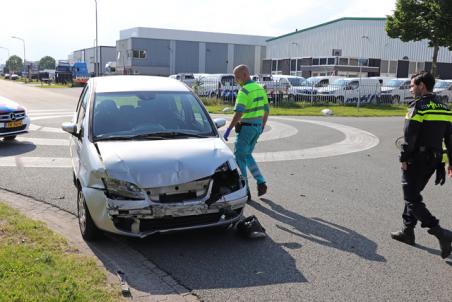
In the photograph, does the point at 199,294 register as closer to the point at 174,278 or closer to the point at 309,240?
the point at 174,278

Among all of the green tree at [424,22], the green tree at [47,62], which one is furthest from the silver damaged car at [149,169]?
the green tree at [47,62]

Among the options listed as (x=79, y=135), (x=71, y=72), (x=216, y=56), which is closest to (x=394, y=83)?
(x=79, y=135)

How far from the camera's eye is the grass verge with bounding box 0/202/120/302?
140 inches

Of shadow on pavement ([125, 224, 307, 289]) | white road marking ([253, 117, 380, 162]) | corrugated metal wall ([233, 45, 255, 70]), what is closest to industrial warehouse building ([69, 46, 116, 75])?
corrugated metal wall ([233, 45, 255, 70])

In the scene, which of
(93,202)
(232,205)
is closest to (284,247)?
(232,205)

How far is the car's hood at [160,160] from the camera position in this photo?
177 inches

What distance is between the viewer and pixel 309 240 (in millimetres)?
→ 5094

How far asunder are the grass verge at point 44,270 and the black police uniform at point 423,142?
296 centimetres

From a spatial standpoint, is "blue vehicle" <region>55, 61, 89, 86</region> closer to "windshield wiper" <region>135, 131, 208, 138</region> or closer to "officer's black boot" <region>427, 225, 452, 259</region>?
"windshield wiper" <region>135, 131, 208, 138</region>

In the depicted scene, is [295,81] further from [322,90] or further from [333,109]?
[333,109]

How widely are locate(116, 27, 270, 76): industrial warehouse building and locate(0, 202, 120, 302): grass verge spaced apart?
67515 mm

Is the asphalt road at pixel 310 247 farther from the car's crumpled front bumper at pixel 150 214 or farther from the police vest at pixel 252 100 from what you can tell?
the police vest at pixel 252 100

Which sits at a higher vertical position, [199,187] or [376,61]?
[376,61]

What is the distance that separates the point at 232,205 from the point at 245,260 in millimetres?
567
